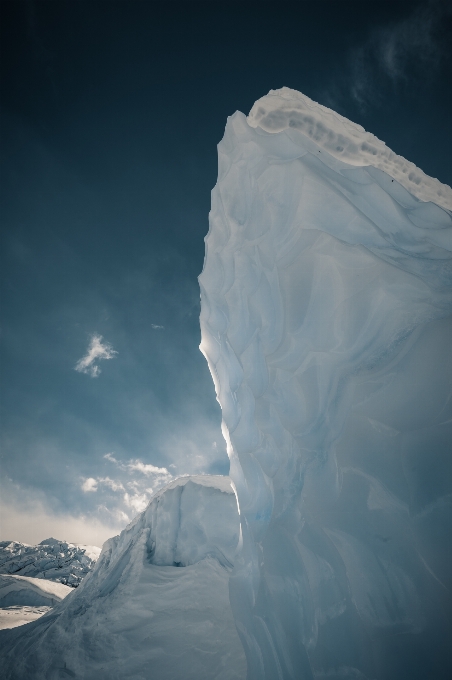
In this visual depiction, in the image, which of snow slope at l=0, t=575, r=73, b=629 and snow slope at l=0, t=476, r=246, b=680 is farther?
snow slope at l=0, t=575, r=73, b=629

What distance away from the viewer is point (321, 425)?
3.25 m

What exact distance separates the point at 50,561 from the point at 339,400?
30096 mm

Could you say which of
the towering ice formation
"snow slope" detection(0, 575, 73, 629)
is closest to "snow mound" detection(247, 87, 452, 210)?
the towering ice formation

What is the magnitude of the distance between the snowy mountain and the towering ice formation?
68.5 ft

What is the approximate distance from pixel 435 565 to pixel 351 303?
7.66ft

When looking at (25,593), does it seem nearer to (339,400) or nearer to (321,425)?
(321,425)

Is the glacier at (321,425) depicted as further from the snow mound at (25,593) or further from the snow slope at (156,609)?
the snow mound at (25,593)

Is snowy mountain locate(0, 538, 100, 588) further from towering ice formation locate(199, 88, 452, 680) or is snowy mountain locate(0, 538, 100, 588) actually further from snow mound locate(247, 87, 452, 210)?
snow mound locate(247, 87, 452, 210)

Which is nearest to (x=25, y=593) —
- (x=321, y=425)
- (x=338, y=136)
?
(x=321, y=425)

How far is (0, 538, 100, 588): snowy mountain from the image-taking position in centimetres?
2194

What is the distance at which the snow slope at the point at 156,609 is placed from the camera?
384cm

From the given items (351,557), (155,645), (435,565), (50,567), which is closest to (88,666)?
(155,645)

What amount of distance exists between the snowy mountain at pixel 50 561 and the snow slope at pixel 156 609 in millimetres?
17146

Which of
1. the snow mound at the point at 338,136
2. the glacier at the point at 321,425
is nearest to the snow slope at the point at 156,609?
the glacier at the point at 321,425
